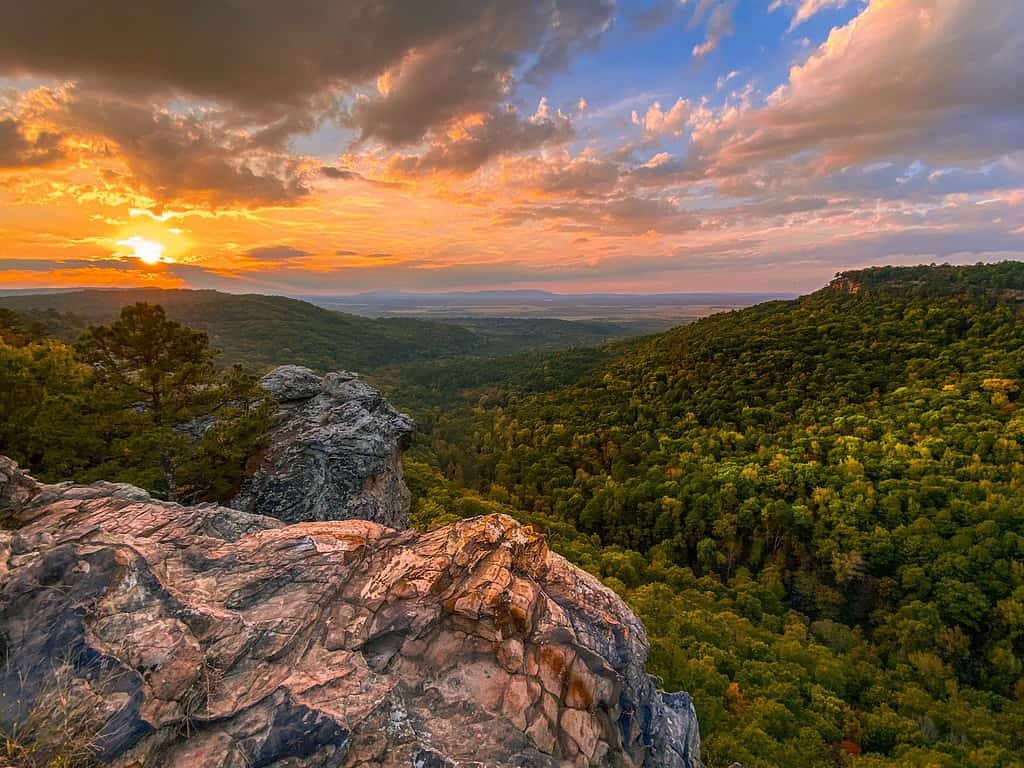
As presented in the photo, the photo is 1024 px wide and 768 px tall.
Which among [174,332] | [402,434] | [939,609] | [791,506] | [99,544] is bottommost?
[939,609]

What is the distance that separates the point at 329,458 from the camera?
2322cm

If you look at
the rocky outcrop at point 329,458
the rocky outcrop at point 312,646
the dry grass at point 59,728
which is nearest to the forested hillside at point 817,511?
the rocky outcrop at point 329,458

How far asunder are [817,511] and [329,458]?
48368mm

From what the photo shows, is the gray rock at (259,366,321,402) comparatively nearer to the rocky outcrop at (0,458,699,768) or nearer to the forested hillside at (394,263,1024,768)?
the rocky outcrop at (0,458,699,768)

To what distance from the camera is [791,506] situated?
47.7 m

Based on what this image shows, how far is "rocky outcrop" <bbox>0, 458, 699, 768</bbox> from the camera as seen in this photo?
23.5ft

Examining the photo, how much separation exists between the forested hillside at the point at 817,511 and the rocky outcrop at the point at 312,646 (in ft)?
65.7

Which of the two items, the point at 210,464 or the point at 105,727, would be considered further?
the point at 210,464

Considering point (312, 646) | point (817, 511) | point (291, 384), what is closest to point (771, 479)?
point (817, 511)

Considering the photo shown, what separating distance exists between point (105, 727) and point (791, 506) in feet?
179

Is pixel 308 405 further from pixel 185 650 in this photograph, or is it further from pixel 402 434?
pixel 185 650

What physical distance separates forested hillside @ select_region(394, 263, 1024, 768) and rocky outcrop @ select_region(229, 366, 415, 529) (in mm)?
16486

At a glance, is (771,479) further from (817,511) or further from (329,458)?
(329,458)

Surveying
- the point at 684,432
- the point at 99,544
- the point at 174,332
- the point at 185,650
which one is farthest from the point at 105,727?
the point at 684,432
